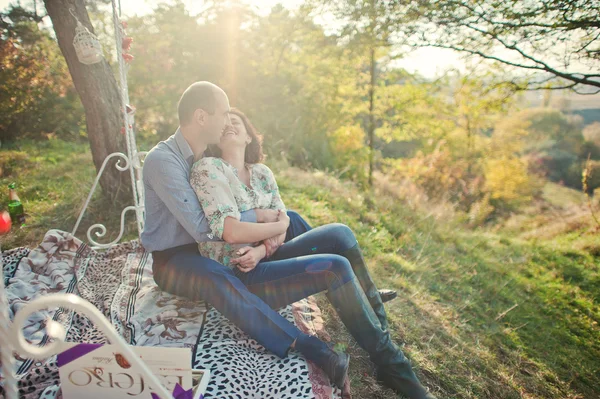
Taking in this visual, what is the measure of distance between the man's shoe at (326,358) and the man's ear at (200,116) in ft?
4.95

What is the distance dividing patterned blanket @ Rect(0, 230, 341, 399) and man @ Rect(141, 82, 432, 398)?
13 centimetres

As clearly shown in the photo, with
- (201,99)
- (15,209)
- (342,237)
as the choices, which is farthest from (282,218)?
(15,209)

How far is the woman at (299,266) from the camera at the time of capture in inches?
84.7

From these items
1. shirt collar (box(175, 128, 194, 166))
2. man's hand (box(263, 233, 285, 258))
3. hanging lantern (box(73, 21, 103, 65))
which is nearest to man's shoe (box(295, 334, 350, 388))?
man's hand (box(263, 233, 285, 258))

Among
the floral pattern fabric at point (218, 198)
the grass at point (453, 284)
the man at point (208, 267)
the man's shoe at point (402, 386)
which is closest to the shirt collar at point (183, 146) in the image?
the man at point (208, 267)

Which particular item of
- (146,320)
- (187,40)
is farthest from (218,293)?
Result: (187,40)

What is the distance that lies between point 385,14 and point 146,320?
5002mm

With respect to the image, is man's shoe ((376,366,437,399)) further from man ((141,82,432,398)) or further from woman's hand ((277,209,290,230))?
woman's hand ((277,209,290,230))

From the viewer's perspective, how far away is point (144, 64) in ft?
33.4

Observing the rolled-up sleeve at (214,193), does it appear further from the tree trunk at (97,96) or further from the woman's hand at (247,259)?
the tree trunk at (97,96)

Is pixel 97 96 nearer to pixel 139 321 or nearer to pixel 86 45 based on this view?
pixel 86 45

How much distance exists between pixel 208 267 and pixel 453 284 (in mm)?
3384

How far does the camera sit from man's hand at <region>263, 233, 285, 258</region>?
8.18ft

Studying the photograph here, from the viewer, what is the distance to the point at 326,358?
6.39 feet
